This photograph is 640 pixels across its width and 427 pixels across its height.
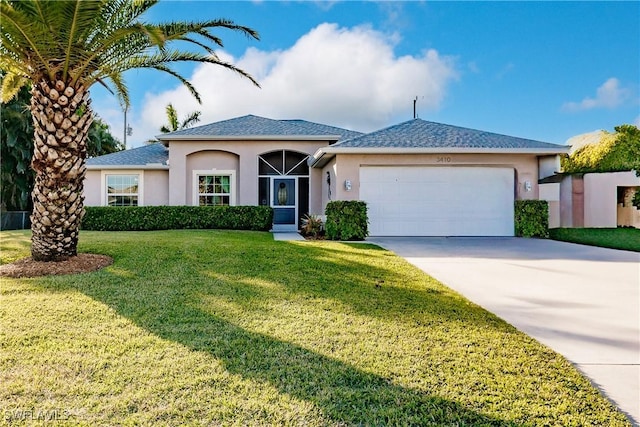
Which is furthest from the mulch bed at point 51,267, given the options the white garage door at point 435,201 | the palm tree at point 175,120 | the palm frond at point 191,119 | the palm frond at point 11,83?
the palm frond at point 191,119

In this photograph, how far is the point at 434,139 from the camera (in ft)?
48.9

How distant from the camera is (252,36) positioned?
8969mm

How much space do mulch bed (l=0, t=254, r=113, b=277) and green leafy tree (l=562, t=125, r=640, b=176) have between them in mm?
16025

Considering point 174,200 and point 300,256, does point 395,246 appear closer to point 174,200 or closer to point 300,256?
point 300,256

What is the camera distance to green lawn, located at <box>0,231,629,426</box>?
9.44 feet

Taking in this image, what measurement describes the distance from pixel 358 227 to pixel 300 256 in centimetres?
484

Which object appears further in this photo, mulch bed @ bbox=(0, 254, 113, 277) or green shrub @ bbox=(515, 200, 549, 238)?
green shrub @ bbox=(515, 200, 549, 238)

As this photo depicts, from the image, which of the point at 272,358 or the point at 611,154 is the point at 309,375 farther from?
the point at 611,154

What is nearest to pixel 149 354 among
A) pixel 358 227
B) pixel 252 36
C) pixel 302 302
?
pixel 302 302

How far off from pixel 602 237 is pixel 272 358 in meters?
14.2

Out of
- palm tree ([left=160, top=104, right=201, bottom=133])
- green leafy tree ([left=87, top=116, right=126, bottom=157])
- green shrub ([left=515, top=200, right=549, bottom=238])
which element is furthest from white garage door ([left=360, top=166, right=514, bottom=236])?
palm tree ([left=160, top=104, right=201, bottom=133])

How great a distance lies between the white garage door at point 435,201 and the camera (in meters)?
14.4

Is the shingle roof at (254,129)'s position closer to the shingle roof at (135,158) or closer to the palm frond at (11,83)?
the shingle roof at (135,158)

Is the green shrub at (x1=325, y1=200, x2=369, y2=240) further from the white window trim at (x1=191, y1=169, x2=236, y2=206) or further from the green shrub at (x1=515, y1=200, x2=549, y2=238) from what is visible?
the white window trim at (x1=191, y1=169, x2=236, y2=206)
